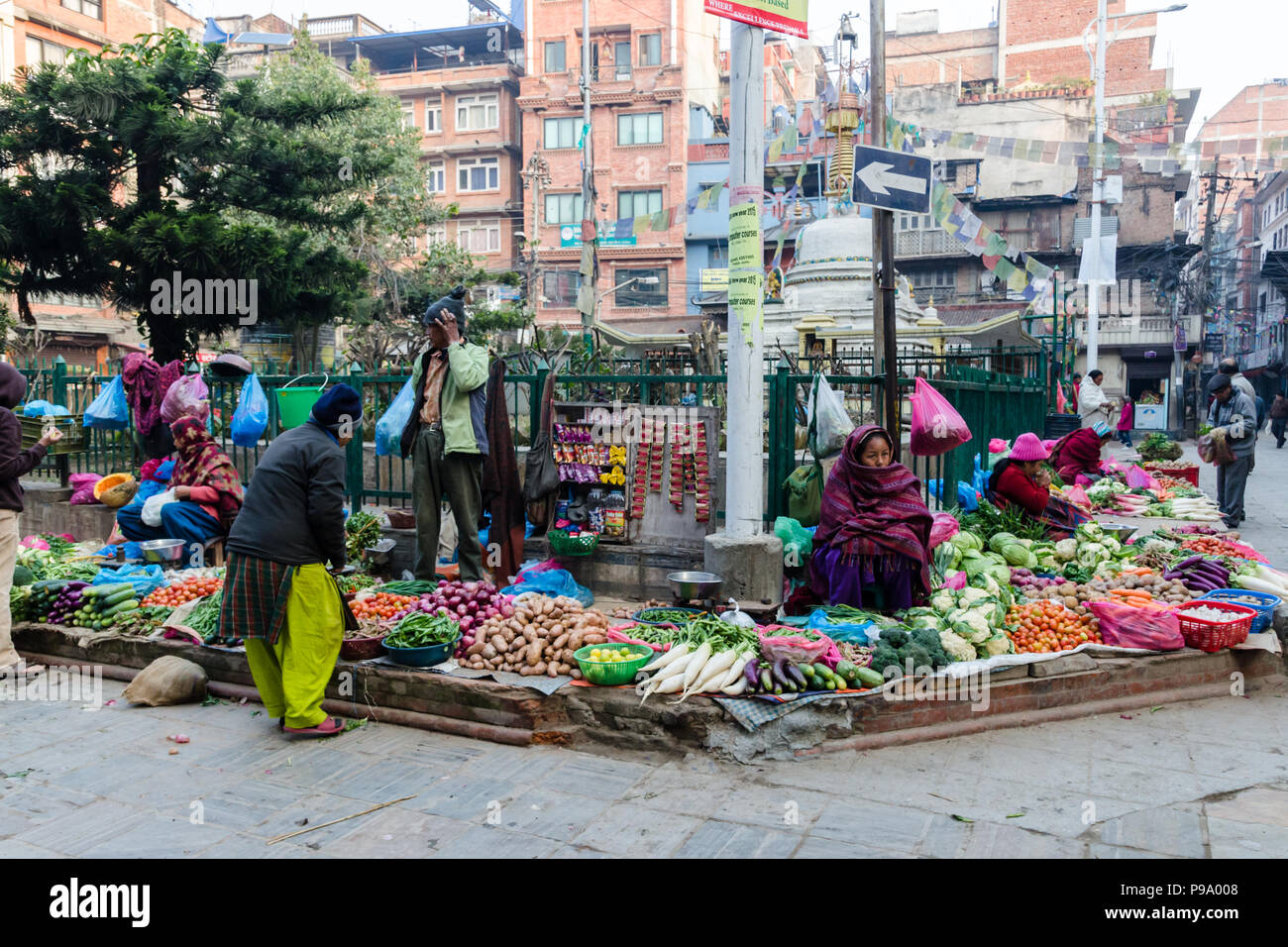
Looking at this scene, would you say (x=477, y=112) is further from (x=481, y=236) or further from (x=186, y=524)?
(x=186, y=524)

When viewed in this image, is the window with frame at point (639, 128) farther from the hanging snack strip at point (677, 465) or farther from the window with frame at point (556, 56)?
the hanging snack strip at point (677, 465)

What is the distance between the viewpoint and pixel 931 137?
12305 mm

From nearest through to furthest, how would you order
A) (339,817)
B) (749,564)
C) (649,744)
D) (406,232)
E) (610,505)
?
(339,817), (649,744), (749,564), (610,505), (406,232)

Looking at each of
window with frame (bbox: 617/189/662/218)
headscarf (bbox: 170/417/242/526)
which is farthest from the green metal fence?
window with frame (bbox: 617/189/662/218)

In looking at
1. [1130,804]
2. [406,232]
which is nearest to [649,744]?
[1130,804]

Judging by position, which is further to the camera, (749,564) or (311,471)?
(749,564)

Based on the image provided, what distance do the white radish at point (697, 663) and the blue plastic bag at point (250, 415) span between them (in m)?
5.50

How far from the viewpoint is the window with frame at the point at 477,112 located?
137 feet

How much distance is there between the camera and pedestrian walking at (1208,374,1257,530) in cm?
1091

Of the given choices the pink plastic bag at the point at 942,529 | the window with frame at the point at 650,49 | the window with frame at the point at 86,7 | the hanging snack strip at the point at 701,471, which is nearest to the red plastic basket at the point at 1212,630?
the pink plastic bag at the point at 942,529

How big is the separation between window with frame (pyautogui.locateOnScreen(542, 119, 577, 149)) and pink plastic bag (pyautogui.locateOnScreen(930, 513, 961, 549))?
35820 mm

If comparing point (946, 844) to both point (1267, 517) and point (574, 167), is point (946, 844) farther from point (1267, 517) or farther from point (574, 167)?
point (574, 167)

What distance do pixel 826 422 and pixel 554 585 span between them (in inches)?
93.8
